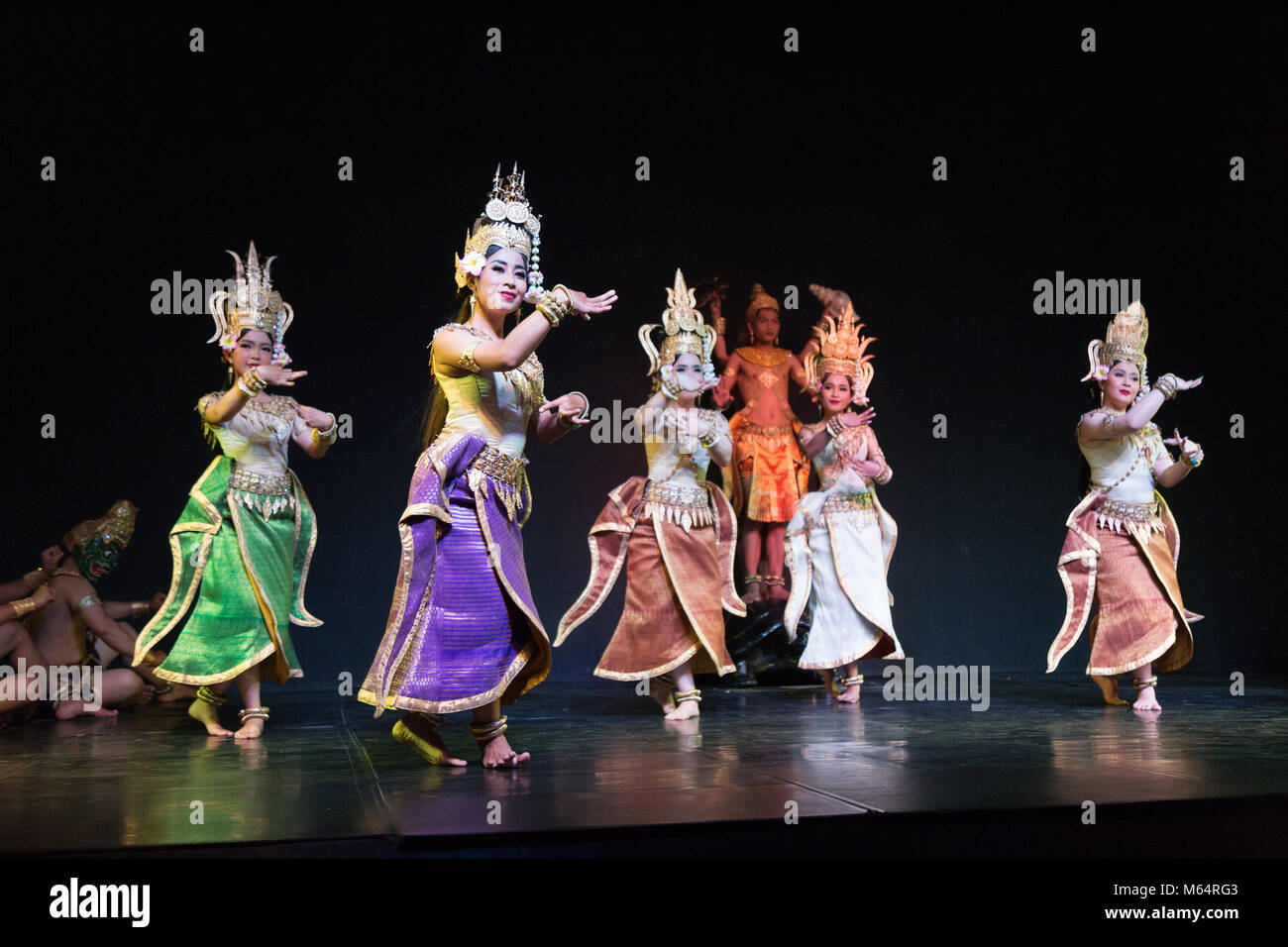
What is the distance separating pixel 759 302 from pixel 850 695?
2399mm

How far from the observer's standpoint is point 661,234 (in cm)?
686

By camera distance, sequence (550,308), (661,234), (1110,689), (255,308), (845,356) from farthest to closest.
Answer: (661,234) < (845,356) < (1110,689) < (255,308) < (550,308)

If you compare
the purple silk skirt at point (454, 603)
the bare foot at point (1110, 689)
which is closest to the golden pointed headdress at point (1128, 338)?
the bare foot at point (1110, 689)

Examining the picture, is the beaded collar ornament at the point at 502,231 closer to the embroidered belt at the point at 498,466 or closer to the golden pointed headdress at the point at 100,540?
the embroidered belt at the point at 498,466

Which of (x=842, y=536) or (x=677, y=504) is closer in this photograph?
(x=677, y=504)

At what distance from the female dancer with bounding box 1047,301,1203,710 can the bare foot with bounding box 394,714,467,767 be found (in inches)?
101

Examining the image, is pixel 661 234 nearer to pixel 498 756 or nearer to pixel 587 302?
pixel 587 302

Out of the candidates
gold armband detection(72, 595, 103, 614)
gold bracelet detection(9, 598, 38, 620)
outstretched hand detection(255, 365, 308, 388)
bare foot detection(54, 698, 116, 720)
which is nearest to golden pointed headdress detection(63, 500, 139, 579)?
gold armband detection(72, 595, 103, 614)

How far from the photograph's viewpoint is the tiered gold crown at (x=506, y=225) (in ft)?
10.8

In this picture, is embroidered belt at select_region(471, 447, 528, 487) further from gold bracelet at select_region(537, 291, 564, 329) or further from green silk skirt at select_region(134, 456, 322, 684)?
green silk skirt at select_region(134, 456, 322, 684)

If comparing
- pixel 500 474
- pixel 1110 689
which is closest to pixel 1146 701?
pixel 1110 689

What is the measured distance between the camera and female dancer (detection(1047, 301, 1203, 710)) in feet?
15.2
